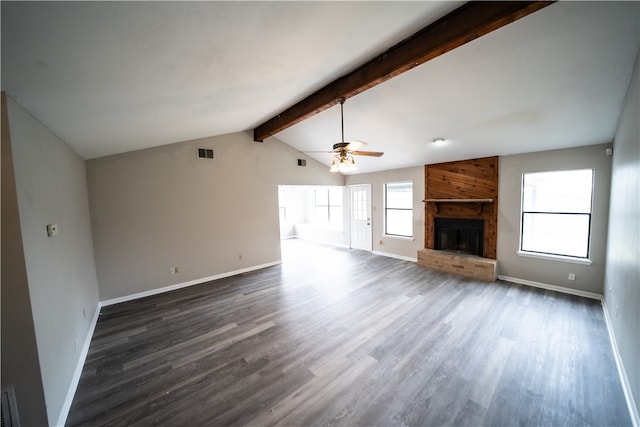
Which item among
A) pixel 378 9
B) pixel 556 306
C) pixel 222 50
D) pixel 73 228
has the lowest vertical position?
pixel 556 306

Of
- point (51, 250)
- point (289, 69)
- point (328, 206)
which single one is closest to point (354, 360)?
point (51, 250)

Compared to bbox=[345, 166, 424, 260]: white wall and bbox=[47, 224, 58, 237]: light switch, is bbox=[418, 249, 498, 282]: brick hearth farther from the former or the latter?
bbox=[47, 224, 58, 237]: light switch

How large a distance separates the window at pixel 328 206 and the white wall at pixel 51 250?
712 cm

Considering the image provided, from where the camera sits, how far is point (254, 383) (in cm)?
224

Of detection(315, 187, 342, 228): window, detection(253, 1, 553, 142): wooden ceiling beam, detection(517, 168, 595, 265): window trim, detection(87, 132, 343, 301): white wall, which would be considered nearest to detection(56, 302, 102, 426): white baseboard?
detection(87, 132, 343, 301): white wall

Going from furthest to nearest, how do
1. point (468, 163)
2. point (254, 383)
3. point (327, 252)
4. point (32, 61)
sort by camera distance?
point (327, 252) < point (468, 163) < point (254, 383) < point (32, 61)

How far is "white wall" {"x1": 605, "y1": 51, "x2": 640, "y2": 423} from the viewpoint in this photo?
188 cm

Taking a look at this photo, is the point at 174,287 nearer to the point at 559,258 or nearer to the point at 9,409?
the point at 9,409

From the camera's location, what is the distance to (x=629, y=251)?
2.16 meters

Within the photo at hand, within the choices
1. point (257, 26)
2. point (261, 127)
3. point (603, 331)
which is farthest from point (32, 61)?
point (603, 331)

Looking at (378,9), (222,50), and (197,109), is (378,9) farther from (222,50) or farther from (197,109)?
(197,109)

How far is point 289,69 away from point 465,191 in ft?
14.8

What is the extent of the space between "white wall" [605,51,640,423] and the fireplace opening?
2.32m

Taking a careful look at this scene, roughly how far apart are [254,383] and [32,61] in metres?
2.77
